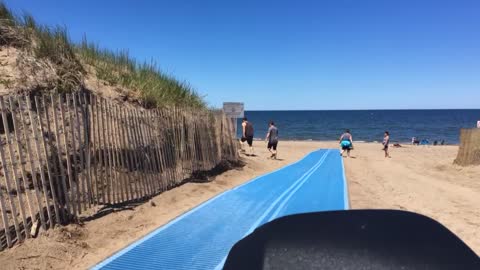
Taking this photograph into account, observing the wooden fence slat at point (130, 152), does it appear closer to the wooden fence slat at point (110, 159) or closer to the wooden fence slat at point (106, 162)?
the wooden fence slat at point (110, 159)

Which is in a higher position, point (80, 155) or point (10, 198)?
point (80, 155)

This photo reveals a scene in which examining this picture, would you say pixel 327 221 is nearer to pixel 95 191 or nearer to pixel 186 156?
pixel 95 191

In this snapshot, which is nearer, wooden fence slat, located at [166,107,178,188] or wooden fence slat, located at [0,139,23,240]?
wooden fence slat, located at [0,139,23,240]

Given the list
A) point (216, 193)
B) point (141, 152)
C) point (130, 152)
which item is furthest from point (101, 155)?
point (216, 193)

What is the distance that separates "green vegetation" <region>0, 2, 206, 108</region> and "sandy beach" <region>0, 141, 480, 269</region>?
3310 mm

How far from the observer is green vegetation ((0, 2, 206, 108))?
31.3 feet

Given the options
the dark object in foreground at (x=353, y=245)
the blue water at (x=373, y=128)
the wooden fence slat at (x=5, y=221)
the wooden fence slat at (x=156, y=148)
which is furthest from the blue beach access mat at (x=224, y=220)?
the blue water at (x=373, y=128)

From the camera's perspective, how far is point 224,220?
293 inches

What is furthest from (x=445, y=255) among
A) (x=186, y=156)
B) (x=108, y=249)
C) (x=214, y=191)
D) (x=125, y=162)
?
(x=186, y=156)

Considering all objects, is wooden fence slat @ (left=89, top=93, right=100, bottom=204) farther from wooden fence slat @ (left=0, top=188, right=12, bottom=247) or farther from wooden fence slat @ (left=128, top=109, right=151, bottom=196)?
wooden fence slat @ (left=0, top=188, right=12, bottom=247)

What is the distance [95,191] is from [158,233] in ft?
5.17

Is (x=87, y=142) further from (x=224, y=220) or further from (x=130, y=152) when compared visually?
(x=224, y=220)

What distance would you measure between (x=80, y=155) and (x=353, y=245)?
231 inches

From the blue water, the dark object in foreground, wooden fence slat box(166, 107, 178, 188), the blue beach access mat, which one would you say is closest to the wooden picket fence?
wooden fence slat box(166, 107, 178, 188)
